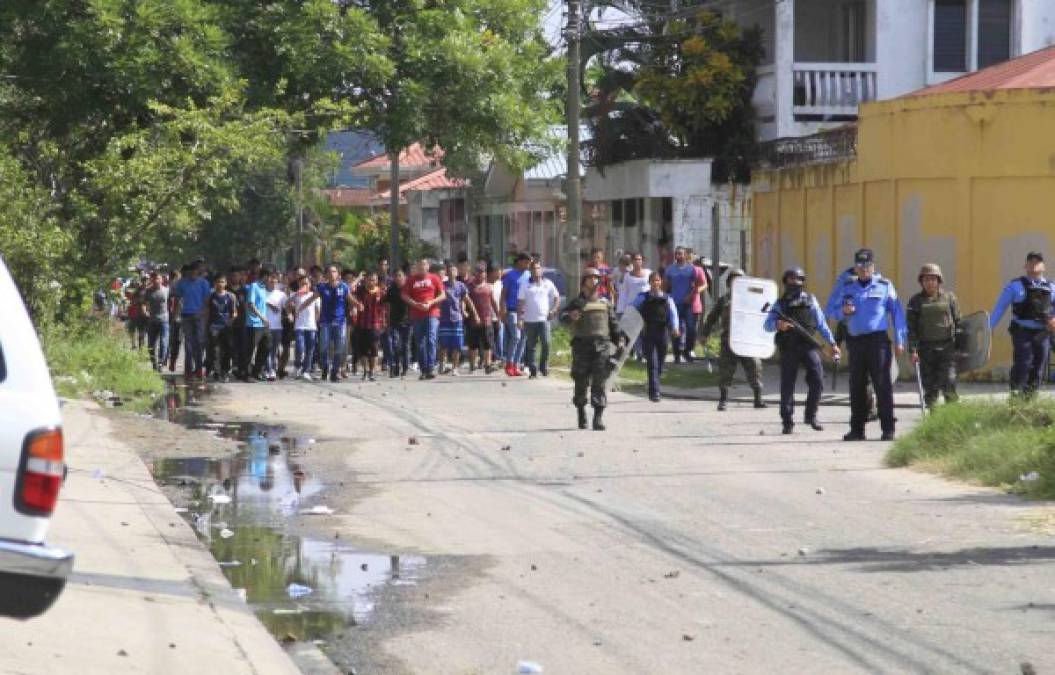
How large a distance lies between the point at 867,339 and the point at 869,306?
33cm

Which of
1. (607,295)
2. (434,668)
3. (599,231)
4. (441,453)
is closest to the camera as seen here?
(434,668)

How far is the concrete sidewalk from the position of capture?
8617mm

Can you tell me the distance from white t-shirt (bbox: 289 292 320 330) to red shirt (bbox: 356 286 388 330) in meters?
0.68

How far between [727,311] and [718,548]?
1120 cm

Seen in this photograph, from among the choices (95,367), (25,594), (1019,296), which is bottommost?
(25,594)

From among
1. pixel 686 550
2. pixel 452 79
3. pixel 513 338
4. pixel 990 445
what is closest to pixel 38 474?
pixel 686 550

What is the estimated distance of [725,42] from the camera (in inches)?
1516

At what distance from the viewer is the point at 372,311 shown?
101 feet

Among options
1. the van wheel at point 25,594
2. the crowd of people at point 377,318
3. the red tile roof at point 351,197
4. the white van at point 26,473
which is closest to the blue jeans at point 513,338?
the crowd of people at point 377,318

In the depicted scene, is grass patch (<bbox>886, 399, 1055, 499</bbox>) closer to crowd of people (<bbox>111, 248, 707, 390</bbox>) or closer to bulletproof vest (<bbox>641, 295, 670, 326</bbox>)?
bulletproof vest (<bbox>641, 295, 670, 326</bbox>)

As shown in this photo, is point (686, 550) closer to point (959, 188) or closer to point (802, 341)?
point (802, 341)

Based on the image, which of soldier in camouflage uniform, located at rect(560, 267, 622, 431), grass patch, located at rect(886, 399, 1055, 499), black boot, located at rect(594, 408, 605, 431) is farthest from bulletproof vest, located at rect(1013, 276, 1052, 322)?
black boot, located at rect(594, 408, 605, 431)

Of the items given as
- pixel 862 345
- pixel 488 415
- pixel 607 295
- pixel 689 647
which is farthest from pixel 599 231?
pixel 689 647

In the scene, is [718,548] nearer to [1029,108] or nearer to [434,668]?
[434,668]
